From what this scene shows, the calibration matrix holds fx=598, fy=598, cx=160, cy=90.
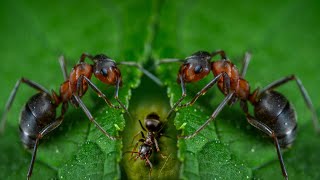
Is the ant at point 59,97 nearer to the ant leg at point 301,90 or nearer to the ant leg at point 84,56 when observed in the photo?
the ant leg at point 84,56

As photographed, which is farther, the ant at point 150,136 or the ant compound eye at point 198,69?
the ant compound eye at point 198,69

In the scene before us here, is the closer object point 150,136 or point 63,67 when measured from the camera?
point 150,136

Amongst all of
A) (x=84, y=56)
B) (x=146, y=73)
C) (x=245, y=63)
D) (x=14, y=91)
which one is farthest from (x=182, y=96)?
(x=14, y=91)

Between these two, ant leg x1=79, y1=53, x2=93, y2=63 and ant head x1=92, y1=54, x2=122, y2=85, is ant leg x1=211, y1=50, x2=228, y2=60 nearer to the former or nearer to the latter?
ant head x1=92, y1=54, x2=122, y2=85

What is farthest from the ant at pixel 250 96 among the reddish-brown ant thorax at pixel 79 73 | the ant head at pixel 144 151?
the reddish-brown ant thorax at pixel 79 73

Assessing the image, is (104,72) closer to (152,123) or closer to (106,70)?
(106,70)

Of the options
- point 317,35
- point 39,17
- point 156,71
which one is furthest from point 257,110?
point 39,17
